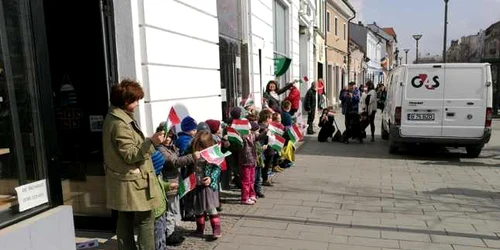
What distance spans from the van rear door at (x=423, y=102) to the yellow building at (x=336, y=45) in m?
17.1

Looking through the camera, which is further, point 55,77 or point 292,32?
point 292,32

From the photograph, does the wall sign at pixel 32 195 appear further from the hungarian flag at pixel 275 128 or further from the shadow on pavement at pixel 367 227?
the hungarian flag at pixel 275 128

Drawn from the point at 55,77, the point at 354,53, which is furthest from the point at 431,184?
the point at 354,53

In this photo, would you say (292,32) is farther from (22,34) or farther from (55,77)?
(22,34)

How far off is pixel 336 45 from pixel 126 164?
28.3 metres

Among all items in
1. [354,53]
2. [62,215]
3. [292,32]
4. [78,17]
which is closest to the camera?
[62,215]

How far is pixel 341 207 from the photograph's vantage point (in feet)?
19.9

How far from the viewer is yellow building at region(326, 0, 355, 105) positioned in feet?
91.3

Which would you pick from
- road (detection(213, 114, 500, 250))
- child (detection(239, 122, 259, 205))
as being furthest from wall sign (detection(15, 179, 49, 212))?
child (detection(239, 122, 259, 205))

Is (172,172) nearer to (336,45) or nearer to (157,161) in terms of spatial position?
(157,161)

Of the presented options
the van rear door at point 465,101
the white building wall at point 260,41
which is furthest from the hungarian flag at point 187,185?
the van rear door at point 465,101

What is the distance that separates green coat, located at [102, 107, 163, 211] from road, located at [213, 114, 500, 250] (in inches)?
54.3

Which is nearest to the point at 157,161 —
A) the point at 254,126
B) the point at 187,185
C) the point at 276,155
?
the point at 187,185

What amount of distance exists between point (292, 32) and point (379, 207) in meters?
8.66
